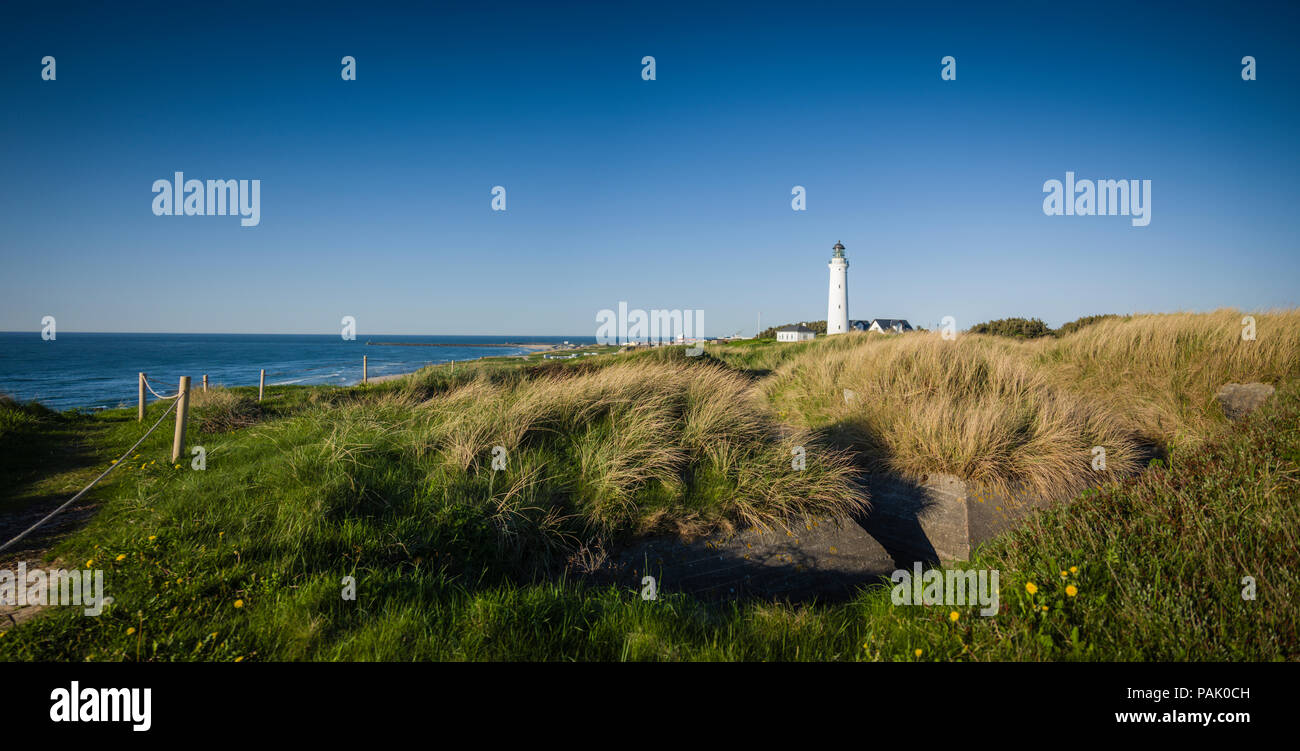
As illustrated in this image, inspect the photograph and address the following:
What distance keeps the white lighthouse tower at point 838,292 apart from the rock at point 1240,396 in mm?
35355

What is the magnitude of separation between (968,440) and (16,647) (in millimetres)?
9315

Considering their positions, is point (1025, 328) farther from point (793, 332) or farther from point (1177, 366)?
point (793, 332)

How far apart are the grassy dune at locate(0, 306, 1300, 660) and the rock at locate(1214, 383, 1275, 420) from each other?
0.29 meters

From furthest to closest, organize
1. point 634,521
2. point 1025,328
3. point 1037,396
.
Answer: point 1025,328, point 1037,396, point 634,521

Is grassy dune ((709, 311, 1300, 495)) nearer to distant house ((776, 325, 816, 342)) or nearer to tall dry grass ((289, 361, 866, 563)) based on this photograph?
tall dry grass ((289, 361, 866, 563))

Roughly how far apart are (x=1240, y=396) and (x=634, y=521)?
464 inches

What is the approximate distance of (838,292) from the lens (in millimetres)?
44719

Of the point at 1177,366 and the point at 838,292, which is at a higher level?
the point at 838,292

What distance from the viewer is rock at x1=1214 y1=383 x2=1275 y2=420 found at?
902cm

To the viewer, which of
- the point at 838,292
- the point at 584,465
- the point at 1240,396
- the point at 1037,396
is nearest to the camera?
the point at 584,465

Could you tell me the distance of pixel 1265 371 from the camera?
9.77 meters

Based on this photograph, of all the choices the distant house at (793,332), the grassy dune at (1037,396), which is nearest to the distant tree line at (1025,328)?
the grassy dune at (1037,396)

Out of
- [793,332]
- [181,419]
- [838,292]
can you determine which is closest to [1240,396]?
[181,419]

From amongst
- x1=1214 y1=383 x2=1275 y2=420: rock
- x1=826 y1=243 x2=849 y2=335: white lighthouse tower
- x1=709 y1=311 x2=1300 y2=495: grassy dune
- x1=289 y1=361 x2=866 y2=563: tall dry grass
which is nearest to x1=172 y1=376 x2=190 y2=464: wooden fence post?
x1=289 y1=361 x2=866 y2=563: tall dry grass
